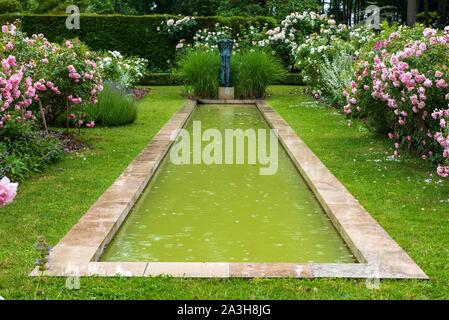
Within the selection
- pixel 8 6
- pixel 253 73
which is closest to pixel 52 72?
pixel 253 73

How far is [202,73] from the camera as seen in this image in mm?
17438

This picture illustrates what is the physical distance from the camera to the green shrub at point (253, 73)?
1728 cm

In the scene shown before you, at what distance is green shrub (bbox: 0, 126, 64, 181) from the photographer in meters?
7.32

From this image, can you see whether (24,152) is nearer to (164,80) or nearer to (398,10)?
(164,80)

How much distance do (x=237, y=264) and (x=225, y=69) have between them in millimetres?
13438

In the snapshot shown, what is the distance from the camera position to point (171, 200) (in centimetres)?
692

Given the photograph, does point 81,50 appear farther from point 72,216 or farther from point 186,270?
point 186,270

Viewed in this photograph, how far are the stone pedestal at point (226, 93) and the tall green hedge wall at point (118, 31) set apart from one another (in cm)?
561

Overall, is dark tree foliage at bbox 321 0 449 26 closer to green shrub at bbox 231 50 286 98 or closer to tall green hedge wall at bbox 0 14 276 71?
tall green hedge wall at bbox 0 14 276 71

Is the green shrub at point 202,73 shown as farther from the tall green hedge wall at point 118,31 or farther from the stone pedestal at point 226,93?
the tall green hedge wall at point 118,31

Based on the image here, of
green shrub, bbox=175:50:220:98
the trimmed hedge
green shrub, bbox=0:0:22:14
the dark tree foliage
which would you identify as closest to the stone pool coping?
green shrub, bbox=175:50:220:98

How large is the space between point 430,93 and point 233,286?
447 centimetres

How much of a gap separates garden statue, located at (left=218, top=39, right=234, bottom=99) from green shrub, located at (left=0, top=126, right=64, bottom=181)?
904 cm

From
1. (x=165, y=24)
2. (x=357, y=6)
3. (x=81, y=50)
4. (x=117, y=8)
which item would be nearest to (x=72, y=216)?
(x=81, y=50)
